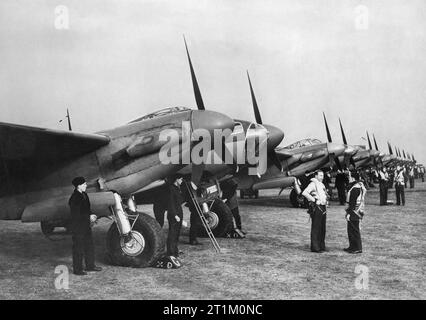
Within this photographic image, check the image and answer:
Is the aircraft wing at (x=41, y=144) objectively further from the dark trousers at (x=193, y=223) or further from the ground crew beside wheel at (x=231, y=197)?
the ground crew beside wheel at (x=231, y=197)

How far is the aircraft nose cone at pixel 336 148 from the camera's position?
2186cm

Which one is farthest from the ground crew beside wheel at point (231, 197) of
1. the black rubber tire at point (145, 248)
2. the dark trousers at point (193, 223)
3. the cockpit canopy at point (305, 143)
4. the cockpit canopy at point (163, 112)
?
the cockpit canopy at point (305, 143)

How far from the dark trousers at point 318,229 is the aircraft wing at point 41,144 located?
4256mm

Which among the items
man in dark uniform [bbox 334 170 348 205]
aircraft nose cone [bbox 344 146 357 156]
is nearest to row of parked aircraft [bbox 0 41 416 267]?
man in dark uniform [bbox 334 170 348 205]

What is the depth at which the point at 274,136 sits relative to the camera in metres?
13.9

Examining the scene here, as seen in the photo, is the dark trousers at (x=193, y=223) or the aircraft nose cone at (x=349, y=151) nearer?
the dark trousers at (x=193, y=223)

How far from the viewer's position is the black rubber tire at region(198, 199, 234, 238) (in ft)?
36.3

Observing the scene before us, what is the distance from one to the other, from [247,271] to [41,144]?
156 inches

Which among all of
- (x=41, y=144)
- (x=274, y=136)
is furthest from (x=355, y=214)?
(x=41, y=144)

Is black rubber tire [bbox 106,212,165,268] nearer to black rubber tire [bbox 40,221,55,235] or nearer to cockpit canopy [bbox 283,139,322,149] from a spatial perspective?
black rubber tire [bbox 40,221,55,235]
